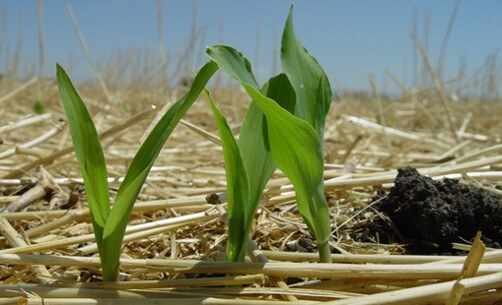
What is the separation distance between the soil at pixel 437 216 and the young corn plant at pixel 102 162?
1.57ft

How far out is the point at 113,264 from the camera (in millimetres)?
784

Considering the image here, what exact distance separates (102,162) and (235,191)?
18cm

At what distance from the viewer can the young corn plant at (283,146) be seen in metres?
0.75

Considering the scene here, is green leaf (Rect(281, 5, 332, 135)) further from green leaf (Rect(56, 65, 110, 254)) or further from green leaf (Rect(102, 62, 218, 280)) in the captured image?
green leaf (Rect(56, 65, 110, 254))

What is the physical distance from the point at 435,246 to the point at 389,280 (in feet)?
0.85

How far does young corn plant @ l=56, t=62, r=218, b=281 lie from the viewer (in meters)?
0.73

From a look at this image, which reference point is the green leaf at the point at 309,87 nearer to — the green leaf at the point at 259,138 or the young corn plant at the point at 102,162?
the green leaf at the point at 259,138

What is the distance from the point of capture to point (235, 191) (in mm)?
794

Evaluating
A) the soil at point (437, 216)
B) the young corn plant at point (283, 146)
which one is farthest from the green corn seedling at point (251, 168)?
the soil at point (437, 216)

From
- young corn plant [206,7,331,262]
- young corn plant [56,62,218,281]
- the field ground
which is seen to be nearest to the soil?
the field ground

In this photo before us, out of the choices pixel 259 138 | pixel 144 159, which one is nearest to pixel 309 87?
pixel 259 138

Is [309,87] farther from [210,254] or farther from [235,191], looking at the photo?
[210,254]

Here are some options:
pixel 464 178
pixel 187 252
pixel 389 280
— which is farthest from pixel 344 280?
pixel 464 178

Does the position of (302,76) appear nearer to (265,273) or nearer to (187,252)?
(265,273)
